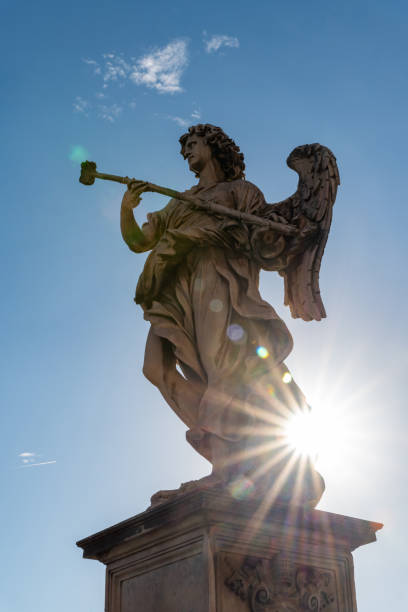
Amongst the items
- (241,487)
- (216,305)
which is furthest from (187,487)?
(216,305)

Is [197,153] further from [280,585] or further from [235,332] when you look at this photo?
[280,585]

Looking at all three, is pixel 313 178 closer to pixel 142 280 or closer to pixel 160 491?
pixel 142 280

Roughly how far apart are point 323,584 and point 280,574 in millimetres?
498

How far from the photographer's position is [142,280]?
7.02m

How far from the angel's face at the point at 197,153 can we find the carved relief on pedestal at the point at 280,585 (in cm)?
363

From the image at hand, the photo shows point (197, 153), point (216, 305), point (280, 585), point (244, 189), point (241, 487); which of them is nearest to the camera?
point (280, 585)

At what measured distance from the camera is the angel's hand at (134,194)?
23.5 feet

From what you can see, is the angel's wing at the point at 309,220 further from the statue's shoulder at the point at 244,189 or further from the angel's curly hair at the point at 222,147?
the angel's curly hair at the point at 222,147

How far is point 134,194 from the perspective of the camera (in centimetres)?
717

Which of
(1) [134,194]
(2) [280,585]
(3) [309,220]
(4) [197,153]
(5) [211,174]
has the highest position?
(4) [197,153]

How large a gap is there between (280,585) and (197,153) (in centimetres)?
390

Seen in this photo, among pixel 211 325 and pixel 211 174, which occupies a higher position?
pixel 211 174

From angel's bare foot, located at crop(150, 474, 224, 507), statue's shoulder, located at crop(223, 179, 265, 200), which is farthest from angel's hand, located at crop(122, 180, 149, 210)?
angel's bare foot, located at crop(150, 474, 224, 507)

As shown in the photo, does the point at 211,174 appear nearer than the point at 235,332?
No
